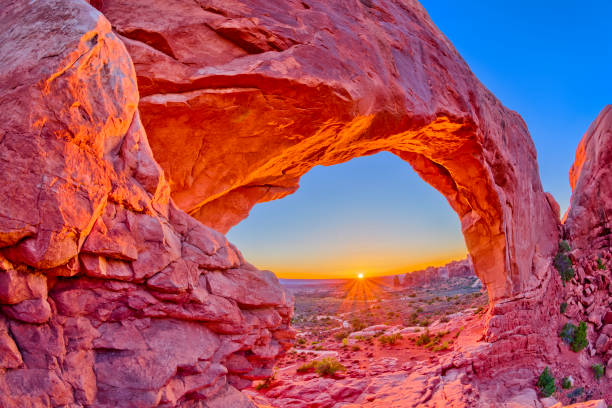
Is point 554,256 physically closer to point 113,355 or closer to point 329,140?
point 329,140

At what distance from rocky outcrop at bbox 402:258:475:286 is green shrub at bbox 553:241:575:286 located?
43249 mm

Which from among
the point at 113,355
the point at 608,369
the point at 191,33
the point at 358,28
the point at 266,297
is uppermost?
the point at 358,28

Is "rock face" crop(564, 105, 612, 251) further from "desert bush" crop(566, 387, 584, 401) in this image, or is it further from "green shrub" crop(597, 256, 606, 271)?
"desert bush" crop(566, 387, 584, 401)

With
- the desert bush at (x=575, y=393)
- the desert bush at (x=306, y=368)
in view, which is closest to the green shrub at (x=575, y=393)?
the desert bush at (x=575, y=393)

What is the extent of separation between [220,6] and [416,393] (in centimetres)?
1088

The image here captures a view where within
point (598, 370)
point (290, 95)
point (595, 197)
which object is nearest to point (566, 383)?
point (598, 370)

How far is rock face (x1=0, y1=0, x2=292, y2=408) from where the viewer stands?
2.92 metres

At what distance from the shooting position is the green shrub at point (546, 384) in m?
9.66

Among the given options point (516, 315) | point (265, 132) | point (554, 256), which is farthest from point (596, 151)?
point (265, 132)

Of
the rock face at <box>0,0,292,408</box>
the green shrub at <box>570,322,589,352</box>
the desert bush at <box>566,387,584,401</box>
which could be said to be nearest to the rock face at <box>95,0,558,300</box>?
the rock face at <box>0,0,292,408</box>

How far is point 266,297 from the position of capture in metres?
5.34

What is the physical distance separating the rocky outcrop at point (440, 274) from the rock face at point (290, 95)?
161ft

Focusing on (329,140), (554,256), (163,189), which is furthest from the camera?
(554,256)

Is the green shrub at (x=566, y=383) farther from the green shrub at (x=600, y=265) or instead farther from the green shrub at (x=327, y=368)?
the green shrub at (x=327, y=368)
